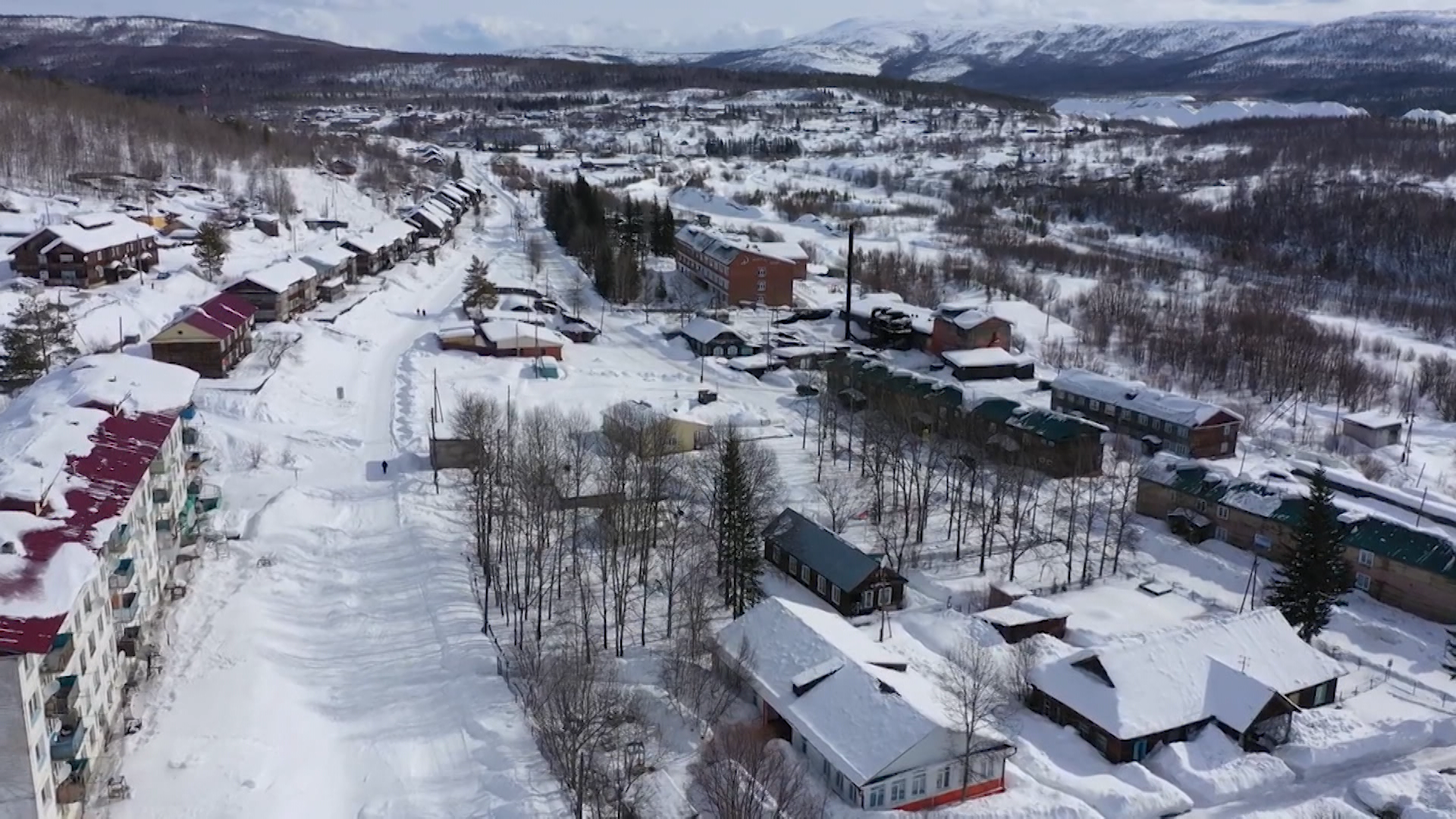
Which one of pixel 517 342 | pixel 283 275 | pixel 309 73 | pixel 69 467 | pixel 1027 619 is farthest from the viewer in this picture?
pixel 309 73

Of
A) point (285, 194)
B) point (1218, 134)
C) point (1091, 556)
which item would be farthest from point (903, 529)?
point (1218, 134)

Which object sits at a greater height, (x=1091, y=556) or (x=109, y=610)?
(x=109, y=610)

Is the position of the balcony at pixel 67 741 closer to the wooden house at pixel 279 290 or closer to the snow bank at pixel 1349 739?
the snow bank at pixel 1349 739

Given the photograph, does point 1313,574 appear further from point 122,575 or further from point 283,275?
point 283,275

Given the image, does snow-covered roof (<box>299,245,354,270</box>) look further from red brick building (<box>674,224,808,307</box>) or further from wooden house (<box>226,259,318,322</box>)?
red brick building (<box>674,224,808,307</box>)

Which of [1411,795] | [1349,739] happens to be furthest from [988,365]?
[1411,795]

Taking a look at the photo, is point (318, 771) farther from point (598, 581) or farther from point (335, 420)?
point (335, 420)

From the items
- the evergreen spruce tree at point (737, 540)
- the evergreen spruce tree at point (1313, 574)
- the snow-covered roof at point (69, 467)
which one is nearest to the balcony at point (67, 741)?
the snow-covered roof at point (69, 467)

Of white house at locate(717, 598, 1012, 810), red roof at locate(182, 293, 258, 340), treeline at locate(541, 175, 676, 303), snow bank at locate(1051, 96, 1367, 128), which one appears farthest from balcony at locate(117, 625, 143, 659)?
snow bank at locate(1051, 96, 1367, 128)
